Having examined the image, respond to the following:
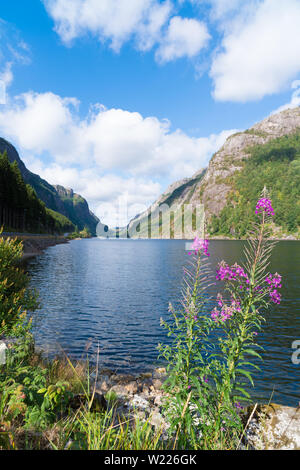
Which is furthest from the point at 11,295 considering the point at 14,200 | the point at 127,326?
the point at 14,200

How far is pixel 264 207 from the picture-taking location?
19.6 feet

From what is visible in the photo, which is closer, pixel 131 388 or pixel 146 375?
pixel 131 388

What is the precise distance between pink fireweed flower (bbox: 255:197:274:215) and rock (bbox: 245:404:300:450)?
502 centimetres

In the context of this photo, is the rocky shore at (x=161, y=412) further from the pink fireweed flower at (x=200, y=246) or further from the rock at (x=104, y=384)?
the pink fireweed flower at (x=200, y=246)

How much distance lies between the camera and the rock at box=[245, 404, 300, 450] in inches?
→ 255

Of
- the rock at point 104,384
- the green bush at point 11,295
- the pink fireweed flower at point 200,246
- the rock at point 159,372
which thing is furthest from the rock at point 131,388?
the pink fireweed flower at point 200,246

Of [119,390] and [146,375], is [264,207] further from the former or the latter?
[146,375]

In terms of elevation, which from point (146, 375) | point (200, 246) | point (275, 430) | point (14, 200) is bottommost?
point (146, 375)

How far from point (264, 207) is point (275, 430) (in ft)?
21.0

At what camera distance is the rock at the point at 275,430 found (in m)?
6.48

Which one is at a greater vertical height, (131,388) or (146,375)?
(131,388)

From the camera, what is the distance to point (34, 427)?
470cm

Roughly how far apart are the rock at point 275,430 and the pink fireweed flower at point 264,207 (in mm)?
5016
